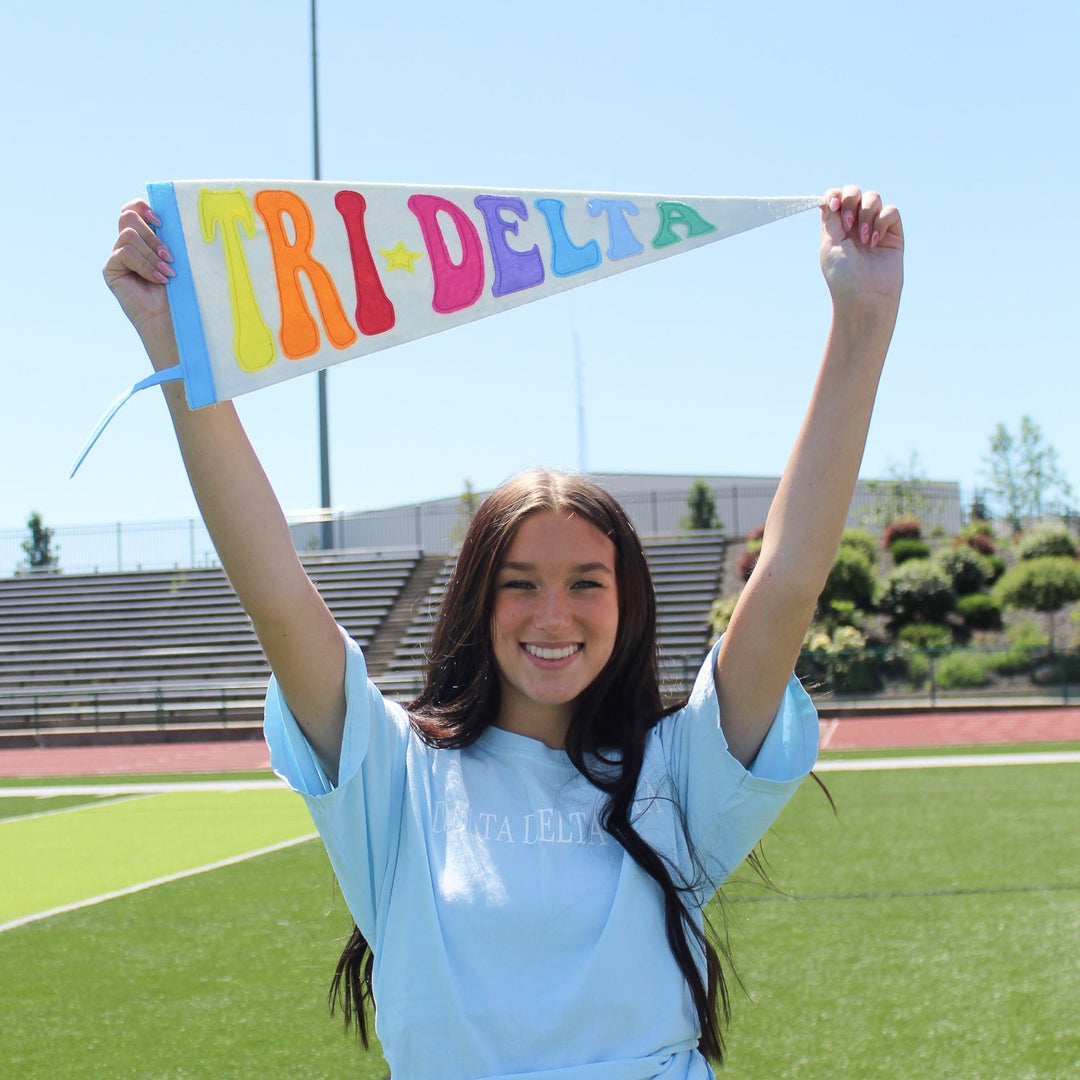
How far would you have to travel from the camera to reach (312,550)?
119ft

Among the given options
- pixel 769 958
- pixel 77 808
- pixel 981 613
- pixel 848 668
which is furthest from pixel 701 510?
pixel 769 958

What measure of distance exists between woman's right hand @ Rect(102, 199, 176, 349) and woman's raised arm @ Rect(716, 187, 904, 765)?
3.19 ft

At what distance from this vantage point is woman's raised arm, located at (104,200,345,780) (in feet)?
5.98

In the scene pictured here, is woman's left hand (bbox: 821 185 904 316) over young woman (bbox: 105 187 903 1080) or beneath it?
over

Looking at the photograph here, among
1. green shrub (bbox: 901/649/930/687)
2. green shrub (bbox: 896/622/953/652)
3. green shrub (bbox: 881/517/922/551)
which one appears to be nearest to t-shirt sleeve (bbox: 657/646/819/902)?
green shrub (bbox: 901/649/930/687)

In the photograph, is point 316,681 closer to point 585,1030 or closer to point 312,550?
point 585,1030

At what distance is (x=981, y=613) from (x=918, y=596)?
1.28m

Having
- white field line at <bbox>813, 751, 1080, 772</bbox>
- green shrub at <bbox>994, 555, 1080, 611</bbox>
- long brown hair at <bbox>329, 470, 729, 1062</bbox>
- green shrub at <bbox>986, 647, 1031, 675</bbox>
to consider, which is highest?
long brown hair at <bbox>329, 470, 729, 1062</bbox>

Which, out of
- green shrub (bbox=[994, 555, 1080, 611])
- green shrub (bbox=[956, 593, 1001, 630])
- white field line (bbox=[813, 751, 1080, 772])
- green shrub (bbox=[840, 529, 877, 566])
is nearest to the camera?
white field line (bbox=[813, 751, 1080, 772])

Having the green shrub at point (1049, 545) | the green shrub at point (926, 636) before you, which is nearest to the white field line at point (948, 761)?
the green shrub at point (926, 636)

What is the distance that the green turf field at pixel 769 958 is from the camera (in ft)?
14.8

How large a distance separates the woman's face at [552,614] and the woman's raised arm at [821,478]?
0.68 feet

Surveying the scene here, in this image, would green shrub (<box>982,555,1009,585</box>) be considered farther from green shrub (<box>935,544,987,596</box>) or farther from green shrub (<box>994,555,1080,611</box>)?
green shrub (<box>994,555,1080,611</box>)

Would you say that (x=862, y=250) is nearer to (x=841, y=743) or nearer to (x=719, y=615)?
(x=841, y=743)
